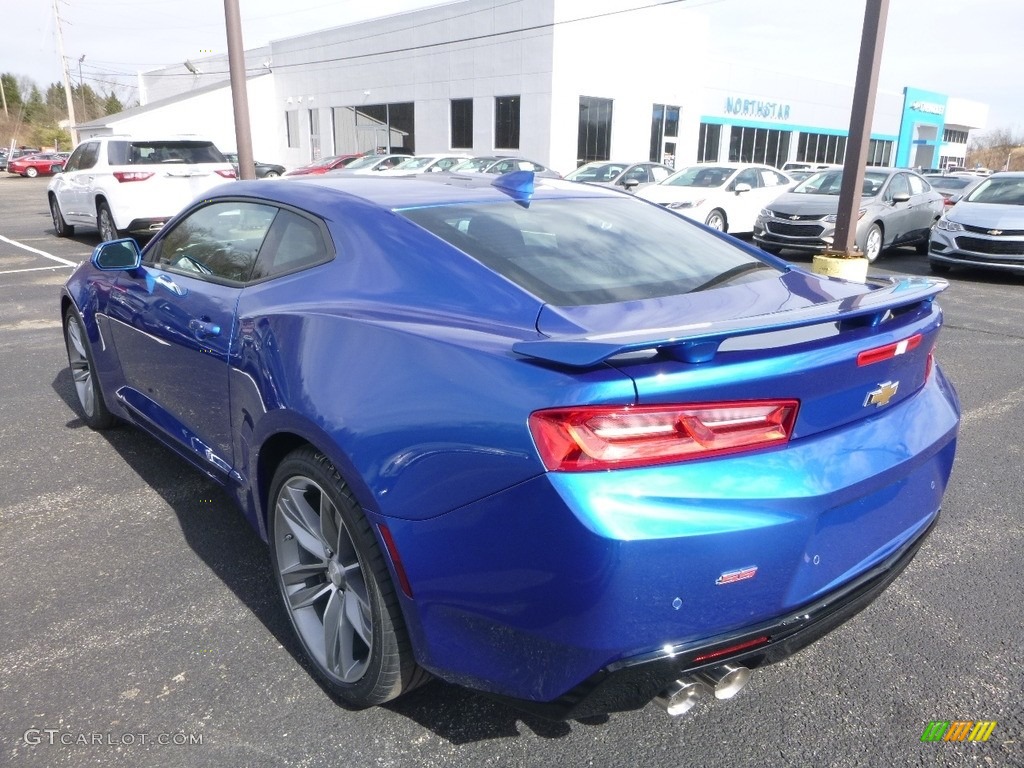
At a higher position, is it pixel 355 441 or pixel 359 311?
pixel 359 311

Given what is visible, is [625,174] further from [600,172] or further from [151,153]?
[151,153]

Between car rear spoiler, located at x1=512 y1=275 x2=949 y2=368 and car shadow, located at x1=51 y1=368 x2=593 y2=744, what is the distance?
35.5 inches

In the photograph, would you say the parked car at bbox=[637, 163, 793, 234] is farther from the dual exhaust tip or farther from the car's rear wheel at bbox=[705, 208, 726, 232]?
the dual exhaust tip

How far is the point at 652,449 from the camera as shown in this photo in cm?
174

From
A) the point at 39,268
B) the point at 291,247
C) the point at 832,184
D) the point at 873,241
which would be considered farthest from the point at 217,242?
the point at 832,184

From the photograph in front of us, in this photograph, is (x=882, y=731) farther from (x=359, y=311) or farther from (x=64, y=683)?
(x=64, y=683)

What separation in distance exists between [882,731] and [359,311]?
6.28ft

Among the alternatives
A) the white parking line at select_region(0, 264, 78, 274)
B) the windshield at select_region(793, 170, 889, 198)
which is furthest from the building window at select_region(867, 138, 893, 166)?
the white parking line at select_region(0, 264, 78, 274)

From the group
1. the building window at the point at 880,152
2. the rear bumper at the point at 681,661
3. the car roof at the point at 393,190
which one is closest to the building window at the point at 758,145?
the building window at the point at 880,152

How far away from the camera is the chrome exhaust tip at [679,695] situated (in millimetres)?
1839

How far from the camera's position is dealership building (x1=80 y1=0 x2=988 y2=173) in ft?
98.6

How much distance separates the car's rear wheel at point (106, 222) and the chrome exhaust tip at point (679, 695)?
12.0 m

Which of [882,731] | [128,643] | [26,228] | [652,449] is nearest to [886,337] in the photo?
[652,449]

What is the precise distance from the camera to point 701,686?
6.22 feet
